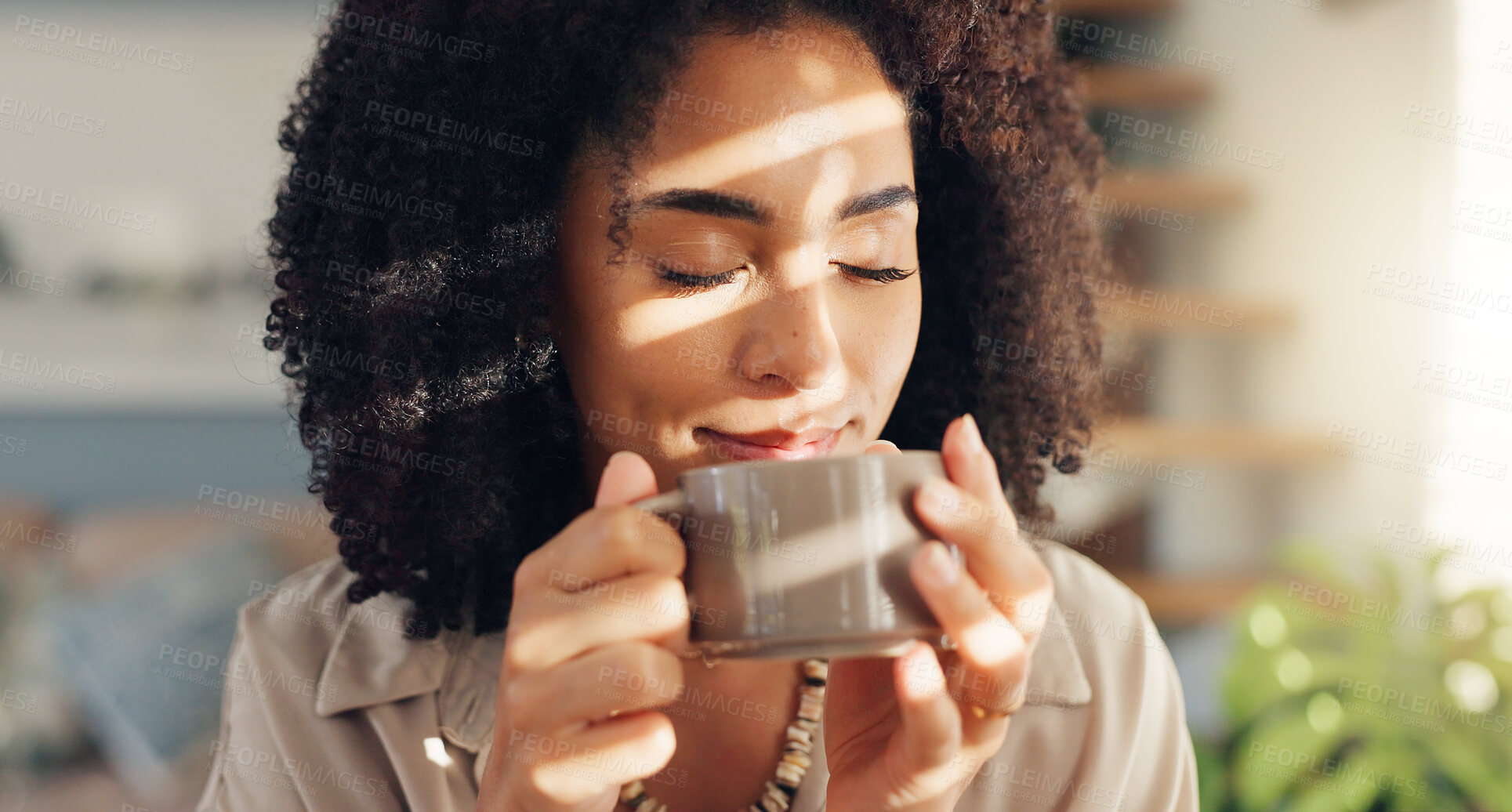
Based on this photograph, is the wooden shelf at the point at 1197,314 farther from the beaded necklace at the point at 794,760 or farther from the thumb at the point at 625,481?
the thumb at the point at 625,481

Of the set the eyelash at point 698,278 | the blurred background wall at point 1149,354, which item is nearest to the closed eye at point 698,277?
the eyelash at point 698,278

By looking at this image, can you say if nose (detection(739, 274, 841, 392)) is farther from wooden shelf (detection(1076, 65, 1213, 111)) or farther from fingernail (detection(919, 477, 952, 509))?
wooden shelf (detection(1076, 65, 1213, 111))

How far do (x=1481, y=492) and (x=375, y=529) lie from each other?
242 cm

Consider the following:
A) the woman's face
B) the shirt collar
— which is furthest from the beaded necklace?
the woman's face

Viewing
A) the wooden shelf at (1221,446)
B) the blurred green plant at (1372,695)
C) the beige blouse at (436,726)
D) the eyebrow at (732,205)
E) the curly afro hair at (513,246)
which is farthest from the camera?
the wooden shelf at (1221,446)

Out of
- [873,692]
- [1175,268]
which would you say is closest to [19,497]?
[873,692]

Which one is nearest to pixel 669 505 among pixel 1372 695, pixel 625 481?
pixel 625 481

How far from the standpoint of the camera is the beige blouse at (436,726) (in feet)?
3.77

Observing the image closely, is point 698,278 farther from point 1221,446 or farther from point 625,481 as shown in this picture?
point 1221,446

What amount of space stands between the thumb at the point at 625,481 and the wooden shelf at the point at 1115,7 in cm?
225

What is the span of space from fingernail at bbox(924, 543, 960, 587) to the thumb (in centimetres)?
20

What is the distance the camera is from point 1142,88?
2568 mm

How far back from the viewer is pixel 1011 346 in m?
1.31

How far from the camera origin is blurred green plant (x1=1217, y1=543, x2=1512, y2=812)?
6.55 ft
